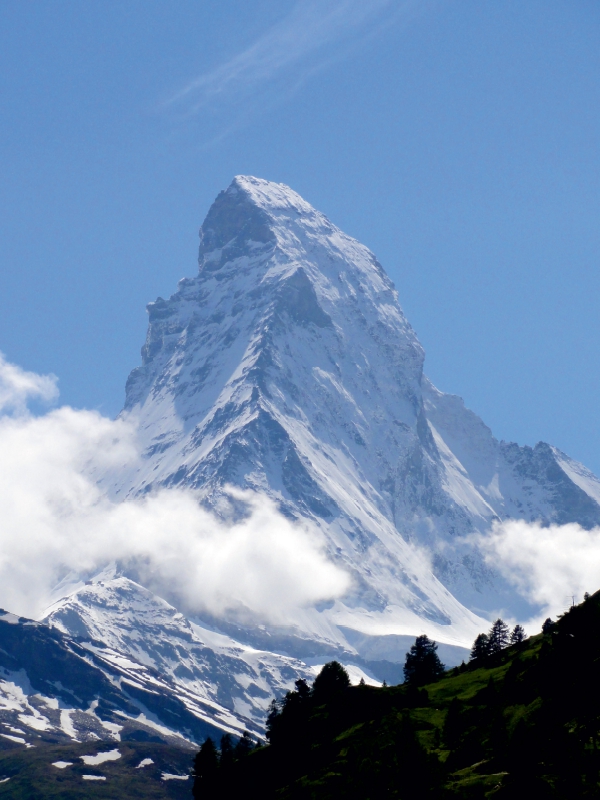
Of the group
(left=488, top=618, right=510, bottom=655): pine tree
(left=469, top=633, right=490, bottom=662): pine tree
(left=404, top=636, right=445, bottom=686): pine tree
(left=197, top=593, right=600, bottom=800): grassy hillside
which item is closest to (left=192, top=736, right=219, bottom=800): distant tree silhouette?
(left=197, top=593, right=600, bottom=800): grassy hillside

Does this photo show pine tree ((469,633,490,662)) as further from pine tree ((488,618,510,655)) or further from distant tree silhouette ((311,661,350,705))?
Answer: distant tree silhouette ((311,661,350,705))

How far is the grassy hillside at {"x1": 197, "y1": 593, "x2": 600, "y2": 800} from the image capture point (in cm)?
8681

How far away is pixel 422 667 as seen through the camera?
152m

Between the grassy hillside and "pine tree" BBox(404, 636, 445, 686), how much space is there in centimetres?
497

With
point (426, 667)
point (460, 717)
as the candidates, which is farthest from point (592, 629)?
point (426, 667)

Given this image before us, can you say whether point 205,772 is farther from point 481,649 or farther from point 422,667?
point 481,649

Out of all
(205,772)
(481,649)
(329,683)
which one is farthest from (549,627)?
(205,772)

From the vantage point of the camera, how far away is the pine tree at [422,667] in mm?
148250

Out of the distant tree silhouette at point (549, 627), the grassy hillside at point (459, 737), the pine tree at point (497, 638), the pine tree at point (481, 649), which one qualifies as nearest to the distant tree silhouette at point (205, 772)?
the grassy hillside at point (459, 737)

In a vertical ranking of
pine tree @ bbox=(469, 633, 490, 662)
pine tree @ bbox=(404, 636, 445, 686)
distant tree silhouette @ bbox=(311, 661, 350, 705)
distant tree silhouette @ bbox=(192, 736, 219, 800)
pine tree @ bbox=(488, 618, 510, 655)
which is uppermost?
pine tree @ bbox=(488, 618, 510, 655)

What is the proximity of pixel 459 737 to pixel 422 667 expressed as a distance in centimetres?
4492

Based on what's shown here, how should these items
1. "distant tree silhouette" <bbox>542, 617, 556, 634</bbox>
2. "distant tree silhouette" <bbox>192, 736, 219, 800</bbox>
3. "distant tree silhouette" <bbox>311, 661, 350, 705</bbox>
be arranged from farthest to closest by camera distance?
"distant tree silhouette" <bbox>311, 661, 350, 705</bbox>, "distant tree silhouette" <bbox>192, 736, 219, 800</bbox>, "distant tree silhouette" <bbox>542, 617, 556, 634</bbox>

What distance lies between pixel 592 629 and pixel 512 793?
841 inches

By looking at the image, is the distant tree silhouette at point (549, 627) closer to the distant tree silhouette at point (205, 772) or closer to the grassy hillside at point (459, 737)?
the grassy hillside at point (459, 737)
